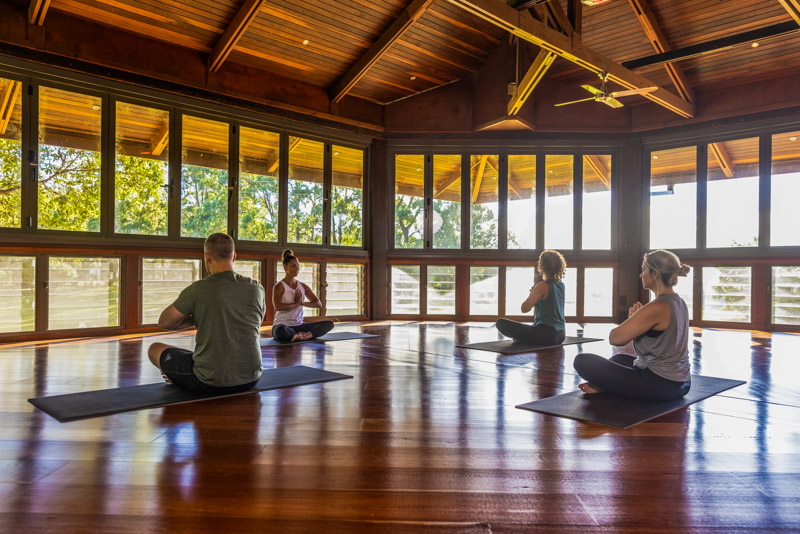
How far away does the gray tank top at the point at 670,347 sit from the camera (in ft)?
9.46

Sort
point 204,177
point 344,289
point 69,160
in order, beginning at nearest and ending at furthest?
point 69,160 < point 204,177 < point 344,289

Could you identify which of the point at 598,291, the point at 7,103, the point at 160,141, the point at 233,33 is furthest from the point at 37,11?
the point at 598,291

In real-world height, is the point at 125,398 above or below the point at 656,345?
below

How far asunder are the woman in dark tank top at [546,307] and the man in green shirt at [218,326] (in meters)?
3.05

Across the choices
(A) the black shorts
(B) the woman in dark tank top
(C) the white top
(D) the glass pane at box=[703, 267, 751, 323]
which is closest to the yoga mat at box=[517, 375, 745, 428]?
(A) the black shorts

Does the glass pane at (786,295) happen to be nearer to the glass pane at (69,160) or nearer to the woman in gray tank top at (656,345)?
the woman in gray tank top at (656,345)

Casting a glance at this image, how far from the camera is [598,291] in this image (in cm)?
926

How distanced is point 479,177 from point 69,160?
6.15 m

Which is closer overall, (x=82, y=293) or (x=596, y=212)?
(x=82, y=293)

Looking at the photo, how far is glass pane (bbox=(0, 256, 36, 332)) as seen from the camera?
5.80m

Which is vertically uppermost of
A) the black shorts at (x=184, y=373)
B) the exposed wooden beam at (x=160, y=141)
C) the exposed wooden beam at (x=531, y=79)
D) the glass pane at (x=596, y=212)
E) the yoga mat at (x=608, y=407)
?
the exposed wooden beam at (x=531, y=79)

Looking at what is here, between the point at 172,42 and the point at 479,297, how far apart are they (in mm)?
6036

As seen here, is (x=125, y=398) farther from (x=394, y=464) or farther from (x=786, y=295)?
(x=786, y=295)

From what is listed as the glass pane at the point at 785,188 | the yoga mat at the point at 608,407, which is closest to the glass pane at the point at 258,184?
the yoga mat at the point at 608,407
